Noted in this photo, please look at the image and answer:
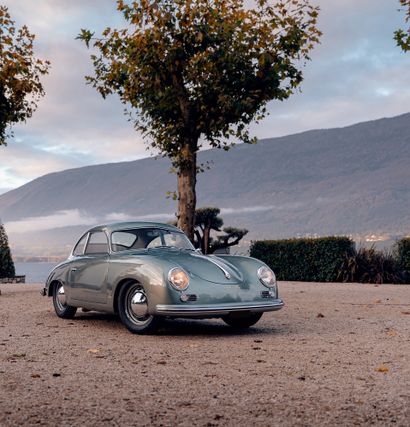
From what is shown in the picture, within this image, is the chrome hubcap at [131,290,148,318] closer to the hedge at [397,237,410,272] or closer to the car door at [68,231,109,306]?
the car door at [68,231,109,306]

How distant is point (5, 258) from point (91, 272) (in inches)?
652

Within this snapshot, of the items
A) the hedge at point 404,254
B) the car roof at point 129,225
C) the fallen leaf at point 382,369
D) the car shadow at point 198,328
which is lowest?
the fallen leaf at point 382,369

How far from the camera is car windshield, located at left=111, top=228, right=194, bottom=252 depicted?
962 cm

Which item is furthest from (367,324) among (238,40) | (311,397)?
(238,40)

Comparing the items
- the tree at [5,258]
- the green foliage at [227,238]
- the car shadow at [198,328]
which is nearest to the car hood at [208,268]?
the car shadow at [198,328]

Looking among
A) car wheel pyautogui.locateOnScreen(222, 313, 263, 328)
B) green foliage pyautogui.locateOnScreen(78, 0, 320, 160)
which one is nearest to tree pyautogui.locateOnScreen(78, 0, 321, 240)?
green foliage pyautogui.locateOnScreen(78, 0, 320, 160)

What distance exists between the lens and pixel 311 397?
5383 mm

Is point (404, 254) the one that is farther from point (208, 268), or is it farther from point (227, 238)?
point (208, 268)

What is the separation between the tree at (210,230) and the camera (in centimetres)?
2859

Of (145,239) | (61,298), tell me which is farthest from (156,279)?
(61,298)

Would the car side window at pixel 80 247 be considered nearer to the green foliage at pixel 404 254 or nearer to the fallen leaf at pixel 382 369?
the fallen leaf at pixel 382 369

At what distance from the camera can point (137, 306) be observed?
8734 mm

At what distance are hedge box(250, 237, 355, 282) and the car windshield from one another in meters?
12.5

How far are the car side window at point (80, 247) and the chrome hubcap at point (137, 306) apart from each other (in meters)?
1.71
